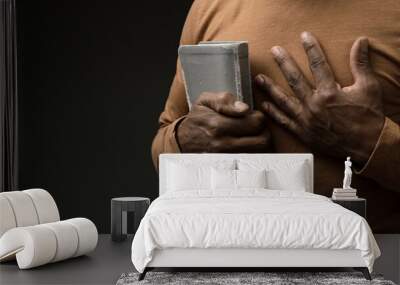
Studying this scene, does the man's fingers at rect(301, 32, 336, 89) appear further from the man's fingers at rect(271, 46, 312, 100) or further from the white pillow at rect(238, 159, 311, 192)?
the white pillow at rect(238, 159, 311, 192)

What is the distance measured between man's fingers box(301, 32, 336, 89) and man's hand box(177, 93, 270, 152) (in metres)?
0.42

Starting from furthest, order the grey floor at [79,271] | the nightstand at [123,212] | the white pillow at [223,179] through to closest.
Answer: the nightstand at [123,212]
the white pillow at [223,179]
the grey floor at [79,271]

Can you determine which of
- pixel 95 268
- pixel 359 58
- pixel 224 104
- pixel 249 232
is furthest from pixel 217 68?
pixel 95 268

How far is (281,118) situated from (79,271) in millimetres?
1489

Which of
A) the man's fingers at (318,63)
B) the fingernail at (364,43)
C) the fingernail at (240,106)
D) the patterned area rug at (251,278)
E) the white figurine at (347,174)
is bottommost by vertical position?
the patterned area rug at (251,278)

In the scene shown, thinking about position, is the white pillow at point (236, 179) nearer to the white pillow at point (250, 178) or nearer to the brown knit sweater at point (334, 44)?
the white pillow at point (250, 178)

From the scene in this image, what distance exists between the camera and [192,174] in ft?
17.4

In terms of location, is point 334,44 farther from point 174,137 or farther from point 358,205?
point 174,137

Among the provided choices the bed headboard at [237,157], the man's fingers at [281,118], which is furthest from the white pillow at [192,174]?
the man's fingers at [281,118]

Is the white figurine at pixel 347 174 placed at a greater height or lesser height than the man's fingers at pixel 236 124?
lesser

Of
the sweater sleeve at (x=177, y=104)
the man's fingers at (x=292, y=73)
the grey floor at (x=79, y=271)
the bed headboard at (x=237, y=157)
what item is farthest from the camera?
the sweater sleeve at (x=177, y=104)

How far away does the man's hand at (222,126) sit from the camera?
15.7ft

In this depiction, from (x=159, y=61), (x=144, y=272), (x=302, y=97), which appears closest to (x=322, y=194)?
(x=302, y=97)

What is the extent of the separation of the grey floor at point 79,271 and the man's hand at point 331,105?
130 cm
